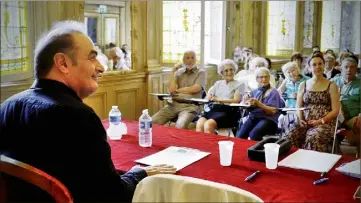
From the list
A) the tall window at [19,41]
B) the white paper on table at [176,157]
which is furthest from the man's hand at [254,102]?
the tall window at [19,41]

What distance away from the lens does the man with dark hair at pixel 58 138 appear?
1109 mm

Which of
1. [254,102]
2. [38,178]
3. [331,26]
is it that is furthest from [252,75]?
[331,26]

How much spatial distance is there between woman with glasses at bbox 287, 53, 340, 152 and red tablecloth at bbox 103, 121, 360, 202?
120 cm

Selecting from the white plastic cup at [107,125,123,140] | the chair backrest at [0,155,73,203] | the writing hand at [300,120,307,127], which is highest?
the chair backrest at [0,155,73,203]

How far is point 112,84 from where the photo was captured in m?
4.40

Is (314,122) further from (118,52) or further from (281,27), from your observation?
(281,27)

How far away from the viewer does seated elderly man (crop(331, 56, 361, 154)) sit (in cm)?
315

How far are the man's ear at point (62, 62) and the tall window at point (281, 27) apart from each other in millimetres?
6193

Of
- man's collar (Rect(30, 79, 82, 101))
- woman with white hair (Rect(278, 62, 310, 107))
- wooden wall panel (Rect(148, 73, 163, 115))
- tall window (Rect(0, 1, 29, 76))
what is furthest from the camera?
wooden wall panel (Rect(148, 73, 163, 115))

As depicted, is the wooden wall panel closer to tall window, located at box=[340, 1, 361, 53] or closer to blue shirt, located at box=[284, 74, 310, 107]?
blue shirt, located at box=[284, 74, 310, 107]

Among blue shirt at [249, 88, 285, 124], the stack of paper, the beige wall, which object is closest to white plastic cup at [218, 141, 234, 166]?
the stack of paper

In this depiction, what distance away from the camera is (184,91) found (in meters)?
3.90

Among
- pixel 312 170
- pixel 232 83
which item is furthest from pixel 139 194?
pixel 232 83

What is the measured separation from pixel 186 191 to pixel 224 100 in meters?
2.75
